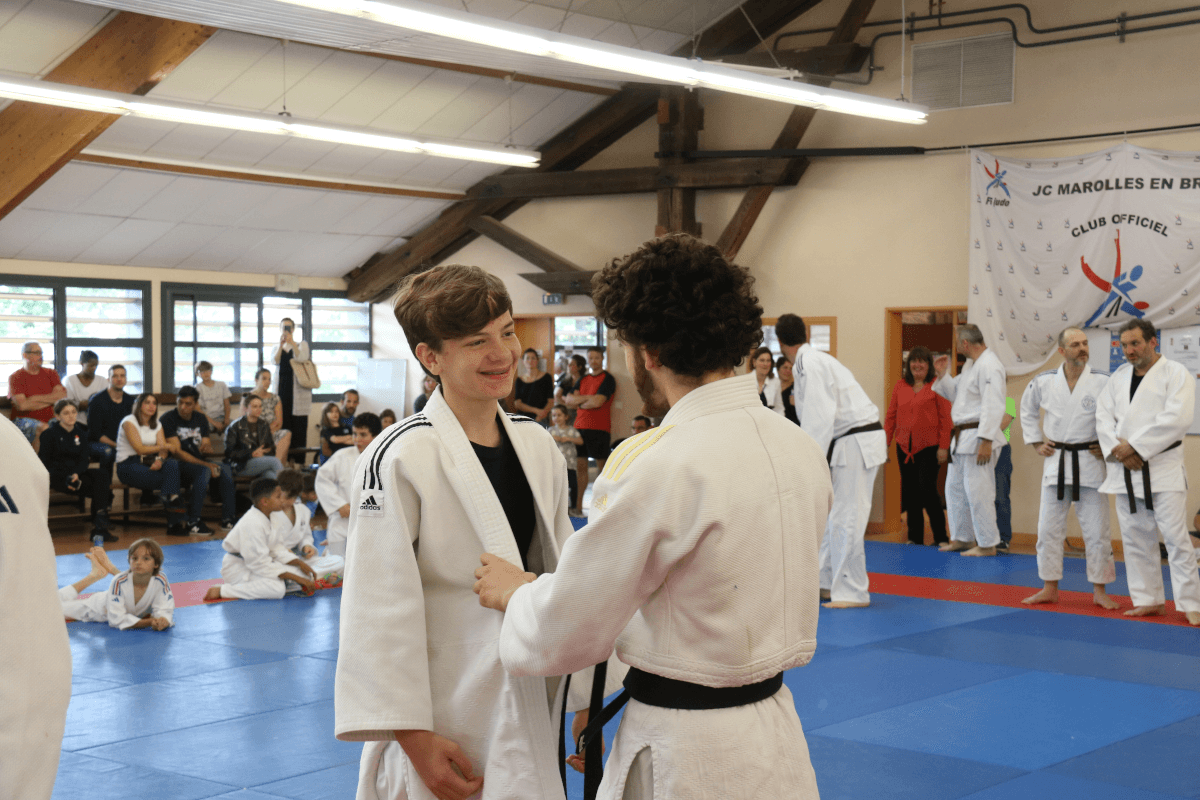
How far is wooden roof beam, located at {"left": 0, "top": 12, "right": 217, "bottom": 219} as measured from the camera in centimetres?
829

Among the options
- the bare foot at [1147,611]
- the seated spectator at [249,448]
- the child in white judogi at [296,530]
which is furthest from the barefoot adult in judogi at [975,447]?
the seated spectator at [249,448]

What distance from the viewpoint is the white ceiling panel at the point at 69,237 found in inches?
450

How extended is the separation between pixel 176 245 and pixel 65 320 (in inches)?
56.1

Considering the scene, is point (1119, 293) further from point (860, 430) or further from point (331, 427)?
point (331, 427)

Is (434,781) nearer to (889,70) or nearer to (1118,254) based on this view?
(1118,254)

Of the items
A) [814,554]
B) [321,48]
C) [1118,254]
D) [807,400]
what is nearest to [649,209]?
[321,48]

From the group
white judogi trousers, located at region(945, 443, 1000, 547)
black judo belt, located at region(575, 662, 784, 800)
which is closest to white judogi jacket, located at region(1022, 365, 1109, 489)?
white judogi trousers, located at region(945, 443, 1000, 547)

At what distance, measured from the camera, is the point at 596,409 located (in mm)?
12133

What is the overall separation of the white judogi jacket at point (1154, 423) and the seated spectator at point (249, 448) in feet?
25.5

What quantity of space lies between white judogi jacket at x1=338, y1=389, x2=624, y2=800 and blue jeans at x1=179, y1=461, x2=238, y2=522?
9.36m

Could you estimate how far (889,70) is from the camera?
10.7 m

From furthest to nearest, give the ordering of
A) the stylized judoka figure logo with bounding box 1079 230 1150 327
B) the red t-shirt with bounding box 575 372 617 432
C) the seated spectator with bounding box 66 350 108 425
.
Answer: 1. the red t-shirt with bounding box 575 372 617 432
2. the seated spectator with bounding box 66 350 108 425
3. the stylized judoka figure logo with bounding box 1079 230 1150 327

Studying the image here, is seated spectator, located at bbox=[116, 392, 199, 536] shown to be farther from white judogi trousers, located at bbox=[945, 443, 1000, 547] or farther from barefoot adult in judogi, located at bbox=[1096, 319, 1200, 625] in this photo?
barefoot adult in judogi, located at bbox=[1096, 319, 1200, 625]

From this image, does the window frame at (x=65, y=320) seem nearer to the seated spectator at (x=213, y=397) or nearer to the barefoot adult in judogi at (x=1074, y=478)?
the seated spectator at (x=213, y=397)
